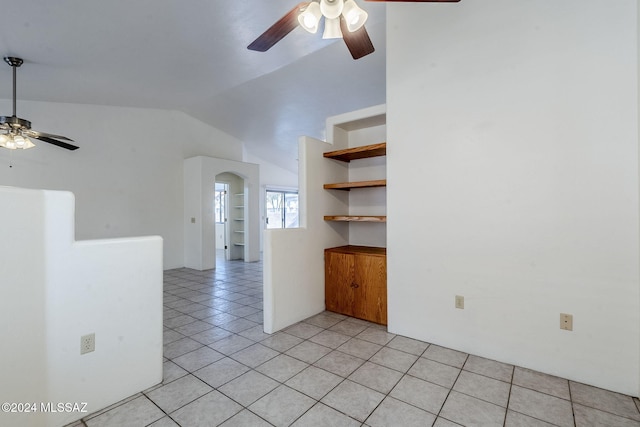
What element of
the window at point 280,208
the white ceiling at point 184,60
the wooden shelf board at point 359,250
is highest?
the white ceiling at point 184,60

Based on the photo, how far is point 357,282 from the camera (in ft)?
10.7

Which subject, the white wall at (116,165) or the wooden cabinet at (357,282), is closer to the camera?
the wooden cabinet at (357,282)

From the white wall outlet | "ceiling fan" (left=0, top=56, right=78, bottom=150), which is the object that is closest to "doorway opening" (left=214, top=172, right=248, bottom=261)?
"ceiling fan" (left=0, top=56, right=78, bottom=150)

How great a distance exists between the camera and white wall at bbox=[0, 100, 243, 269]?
4465 mm

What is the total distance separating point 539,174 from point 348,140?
219 centimetres

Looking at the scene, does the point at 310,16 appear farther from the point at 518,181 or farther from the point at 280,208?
the point at 280,208

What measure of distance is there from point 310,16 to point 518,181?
1.93 m

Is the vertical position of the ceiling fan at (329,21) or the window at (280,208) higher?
the ceiling fan at (329,21)

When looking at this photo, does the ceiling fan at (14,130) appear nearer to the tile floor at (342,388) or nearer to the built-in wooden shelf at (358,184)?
the tile floor at (342,388)

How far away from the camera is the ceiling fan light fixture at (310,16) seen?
1.83 meters

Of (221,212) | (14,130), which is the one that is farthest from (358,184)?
(221,212)

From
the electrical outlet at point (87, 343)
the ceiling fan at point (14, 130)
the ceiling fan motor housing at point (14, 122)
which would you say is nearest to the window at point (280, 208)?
the ceiling fan at point (14, 130)

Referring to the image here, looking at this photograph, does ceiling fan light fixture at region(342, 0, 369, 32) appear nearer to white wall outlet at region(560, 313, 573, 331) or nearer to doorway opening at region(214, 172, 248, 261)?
white wall outlet at region(560, 313, 573, 331)

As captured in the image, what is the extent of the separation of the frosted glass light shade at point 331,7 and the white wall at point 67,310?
1875mm
